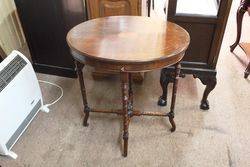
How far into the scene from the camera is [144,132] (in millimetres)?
1616

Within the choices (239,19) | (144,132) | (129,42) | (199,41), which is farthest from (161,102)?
(239,19)

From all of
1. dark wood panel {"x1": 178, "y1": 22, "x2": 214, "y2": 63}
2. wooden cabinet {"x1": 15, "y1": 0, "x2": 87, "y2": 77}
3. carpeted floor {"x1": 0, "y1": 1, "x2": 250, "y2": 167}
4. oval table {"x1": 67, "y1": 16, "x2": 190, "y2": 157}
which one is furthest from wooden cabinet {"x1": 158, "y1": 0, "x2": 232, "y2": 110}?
wooden cabinet {"x1": 15, "y1": 0, "x2": 87, "y2": 77}

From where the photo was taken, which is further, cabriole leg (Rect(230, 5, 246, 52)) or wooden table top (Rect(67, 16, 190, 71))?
cabriole leg (Rect(230, 5, 246, 52))

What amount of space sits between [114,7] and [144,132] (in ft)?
2.85

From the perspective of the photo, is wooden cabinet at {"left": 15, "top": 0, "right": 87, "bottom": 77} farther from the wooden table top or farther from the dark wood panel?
the dark wood panel

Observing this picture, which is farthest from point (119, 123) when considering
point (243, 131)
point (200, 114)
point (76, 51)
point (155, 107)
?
point (243, 131)

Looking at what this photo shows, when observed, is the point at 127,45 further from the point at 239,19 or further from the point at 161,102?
the point at 239,19

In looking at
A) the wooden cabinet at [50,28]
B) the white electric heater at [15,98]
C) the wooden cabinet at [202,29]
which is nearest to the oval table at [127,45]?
the wooden cabinet at [202,29]

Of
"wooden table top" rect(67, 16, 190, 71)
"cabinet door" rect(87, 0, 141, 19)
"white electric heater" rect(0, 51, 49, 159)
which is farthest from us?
"cabinet door" rect(87, 0, 141, 19)

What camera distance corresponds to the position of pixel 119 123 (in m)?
1.69

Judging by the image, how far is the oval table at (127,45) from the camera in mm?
1098

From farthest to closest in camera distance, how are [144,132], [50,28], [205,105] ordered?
[50,28], [205,105], [144,132]

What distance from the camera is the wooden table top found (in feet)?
3.60

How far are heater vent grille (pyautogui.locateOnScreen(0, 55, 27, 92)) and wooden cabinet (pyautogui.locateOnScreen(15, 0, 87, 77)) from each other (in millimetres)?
461
